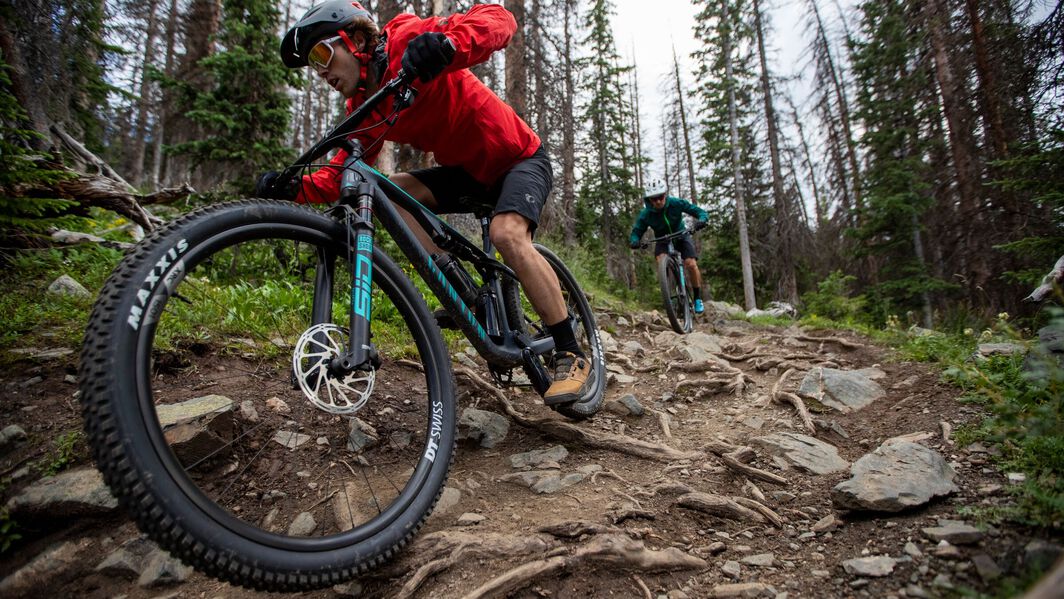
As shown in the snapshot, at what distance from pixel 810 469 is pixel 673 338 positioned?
14.6 feet

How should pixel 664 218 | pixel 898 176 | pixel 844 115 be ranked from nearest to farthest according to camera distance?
pixel 664 218, pixel 898 176, pixel 844 115

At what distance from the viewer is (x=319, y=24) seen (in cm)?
208

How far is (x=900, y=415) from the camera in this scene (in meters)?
2.79

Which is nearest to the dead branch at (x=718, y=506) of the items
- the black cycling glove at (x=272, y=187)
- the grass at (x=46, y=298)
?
the black cycling glove at (x=272, y=187)

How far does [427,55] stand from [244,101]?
7.12 metres

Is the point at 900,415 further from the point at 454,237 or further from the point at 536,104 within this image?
the point at 536,104

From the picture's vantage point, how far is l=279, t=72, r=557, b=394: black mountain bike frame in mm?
1727

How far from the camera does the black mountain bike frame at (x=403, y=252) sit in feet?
5.66

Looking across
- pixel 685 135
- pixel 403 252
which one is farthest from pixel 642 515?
pixel 685 135

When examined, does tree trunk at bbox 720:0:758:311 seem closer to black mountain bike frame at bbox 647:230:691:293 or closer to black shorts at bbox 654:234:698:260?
black shorts at bbox 654:234:698:260

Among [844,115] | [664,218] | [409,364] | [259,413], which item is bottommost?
[259,413]

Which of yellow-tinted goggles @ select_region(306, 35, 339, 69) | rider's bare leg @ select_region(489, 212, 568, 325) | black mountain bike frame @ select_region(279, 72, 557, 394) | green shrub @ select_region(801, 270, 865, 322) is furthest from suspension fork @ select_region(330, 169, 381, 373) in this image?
green shrub @ select_region(801, 270, 865, 322)

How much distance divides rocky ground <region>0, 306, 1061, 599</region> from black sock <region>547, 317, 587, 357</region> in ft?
1.57

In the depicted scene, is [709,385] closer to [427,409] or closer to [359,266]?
[427,409]
